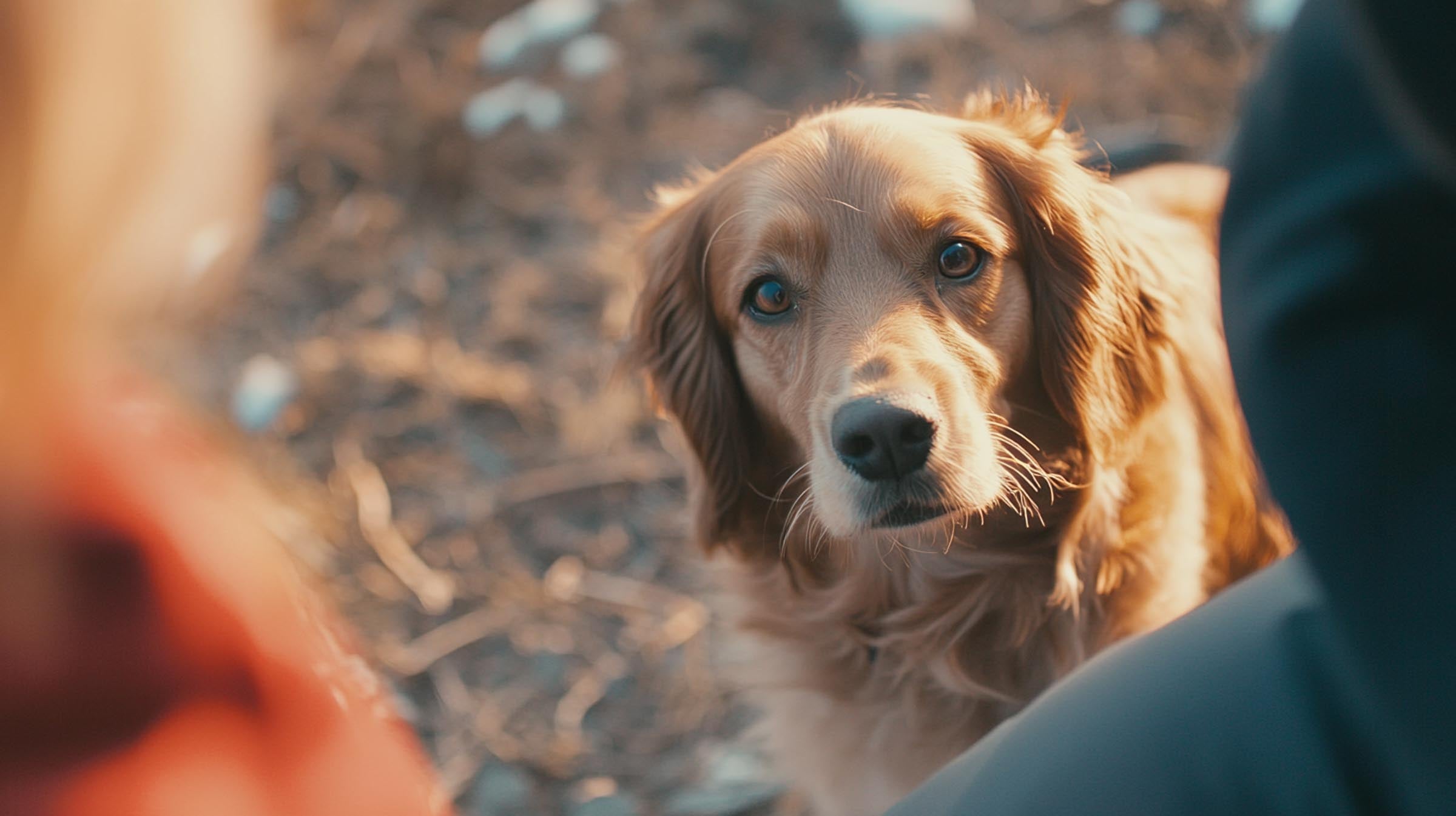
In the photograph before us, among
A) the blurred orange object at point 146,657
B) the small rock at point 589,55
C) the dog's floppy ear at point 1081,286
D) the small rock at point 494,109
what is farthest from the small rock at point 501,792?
the small rock at point 589,55

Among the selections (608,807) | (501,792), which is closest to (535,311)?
(501,792)

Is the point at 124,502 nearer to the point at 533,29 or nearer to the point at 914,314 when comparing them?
the point at 914,314

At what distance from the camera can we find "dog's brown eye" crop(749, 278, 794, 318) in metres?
1.82

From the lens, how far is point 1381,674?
77cm

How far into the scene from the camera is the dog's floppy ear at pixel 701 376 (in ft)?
6.56

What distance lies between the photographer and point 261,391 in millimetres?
3693

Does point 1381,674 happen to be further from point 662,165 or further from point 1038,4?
point 1038,4

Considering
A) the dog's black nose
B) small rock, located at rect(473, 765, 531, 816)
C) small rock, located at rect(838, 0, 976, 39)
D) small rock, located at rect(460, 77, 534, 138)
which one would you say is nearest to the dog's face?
the dog's black nose

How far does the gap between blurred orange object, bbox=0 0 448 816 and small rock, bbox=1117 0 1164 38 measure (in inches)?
150

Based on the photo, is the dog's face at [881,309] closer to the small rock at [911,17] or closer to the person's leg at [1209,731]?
the person's leg at [1209,731]

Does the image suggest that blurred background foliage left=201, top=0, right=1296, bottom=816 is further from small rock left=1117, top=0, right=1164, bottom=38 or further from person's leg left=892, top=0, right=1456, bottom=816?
person's leg left=892, top=0, right=1456, bottom=816

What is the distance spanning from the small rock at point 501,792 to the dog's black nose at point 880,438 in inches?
57.9

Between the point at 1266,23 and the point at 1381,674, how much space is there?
386cm

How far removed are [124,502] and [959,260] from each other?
127 centimetres
